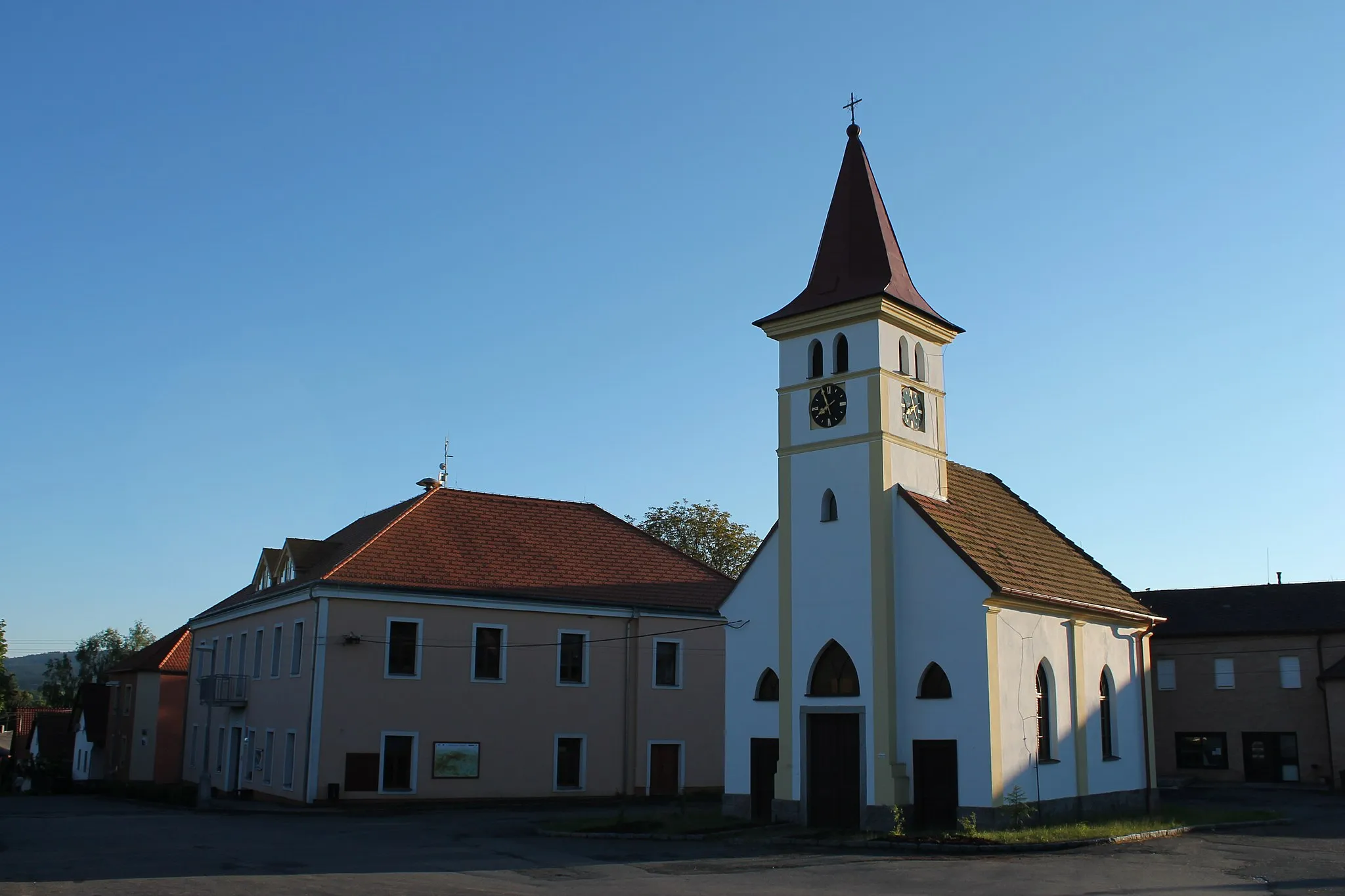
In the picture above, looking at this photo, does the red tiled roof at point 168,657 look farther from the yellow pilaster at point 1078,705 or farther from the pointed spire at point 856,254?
the yellow pilaster at point 1078,705

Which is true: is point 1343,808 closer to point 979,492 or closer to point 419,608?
point 979,492

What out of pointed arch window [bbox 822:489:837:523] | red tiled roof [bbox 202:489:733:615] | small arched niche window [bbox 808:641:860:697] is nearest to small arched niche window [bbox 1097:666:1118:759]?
small arched niche window [bbox 808:641:860:697]

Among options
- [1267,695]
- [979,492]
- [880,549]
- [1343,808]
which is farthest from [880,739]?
[1267,695]

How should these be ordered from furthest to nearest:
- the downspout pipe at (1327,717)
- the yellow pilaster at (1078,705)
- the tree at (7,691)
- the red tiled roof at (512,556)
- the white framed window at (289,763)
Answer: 1. the tree at (7,691)
2. the downspout pipe at (1327,717)
3. the red tiled roof at (512,556)
4. the white framed window at (289,763)
5. the yellow pilaster at (1078,705)

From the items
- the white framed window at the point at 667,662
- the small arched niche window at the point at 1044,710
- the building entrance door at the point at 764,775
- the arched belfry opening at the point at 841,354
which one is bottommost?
the building entrance door at the point at 764,775

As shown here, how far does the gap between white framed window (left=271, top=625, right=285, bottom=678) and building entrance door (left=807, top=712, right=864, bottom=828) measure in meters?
18.7

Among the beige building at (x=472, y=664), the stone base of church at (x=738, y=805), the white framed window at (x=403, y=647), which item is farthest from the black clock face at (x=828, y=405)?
the white framed window at (x=403, y=647)

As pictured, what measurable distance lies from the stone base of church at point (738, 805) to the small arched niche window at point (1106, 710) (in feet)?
29.1

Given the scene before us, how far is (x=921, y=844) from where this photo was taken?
21.3m

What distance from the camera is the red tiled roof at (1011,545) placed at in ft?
83.0

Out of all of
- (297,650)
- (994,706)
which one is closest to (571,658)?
(297,650)

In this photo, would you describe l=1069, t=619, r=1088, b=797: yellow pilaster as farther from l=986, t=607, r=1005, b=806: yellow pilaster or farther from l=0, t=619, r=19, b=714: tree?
l=0, t=619, r=19, b=714: tree

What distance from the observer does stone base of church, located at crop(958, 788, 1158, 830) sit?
914 inches

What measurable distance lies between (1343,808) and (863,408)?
19.6 metres
